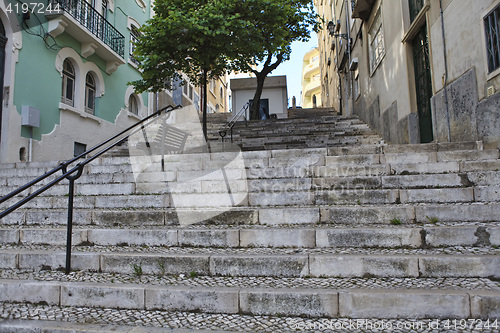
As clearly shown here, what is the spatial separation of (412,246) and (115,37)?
1230 centimetres

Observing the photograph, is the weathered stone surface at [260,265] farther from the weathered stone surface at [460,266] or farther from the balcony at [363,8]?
the balcony at [363,8]

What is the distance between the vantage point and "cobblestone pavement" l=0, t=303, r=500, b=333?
2160mm

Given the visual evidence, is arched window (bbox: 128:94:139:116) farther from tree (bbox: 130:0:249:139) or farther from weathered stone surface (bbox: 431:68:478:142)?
weathered stone surface (bbox: 431:68:478:142)

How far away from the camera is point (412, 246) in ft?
9.72

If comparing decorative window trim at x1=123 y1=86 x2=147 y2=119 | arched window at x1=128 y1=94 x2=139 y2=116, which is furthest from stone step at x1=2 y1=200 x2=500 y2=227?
arched window at x1=128 y1=94 x2=139 y2=116

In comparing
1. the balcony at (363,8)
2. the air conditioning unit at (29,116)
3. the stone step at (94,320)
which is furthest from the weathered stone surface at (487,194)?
the air conditioning unit at (29,116)

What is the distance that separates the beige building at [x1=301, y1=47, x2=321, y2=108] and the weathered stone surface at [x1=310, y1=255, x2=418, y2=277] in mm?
49329

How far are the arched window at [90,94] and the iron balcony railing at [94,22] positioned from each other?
132 cm

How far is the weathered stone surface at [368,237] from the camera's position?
2982mm

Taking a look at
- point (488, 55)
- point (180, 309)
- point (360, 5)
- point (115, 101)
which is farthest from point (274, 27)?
point (180, 309)

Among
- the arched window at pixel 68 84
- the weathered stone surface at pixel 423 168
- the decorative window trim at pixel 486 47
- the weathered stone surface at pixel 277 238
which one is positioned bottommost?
the weathered stone surface at pixel 277 238

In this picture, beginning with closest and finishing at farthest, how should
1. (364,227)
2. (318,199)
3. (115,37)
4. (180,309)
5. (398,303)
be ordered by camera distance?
1. (398,303)
2. (180,309)
3. (364,227)
4. (318,199)
5. (115,37)

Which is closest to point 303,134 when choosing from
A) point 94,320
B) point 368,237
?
point 368,237

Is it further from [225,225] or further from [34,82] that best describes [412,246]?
[34,82]
